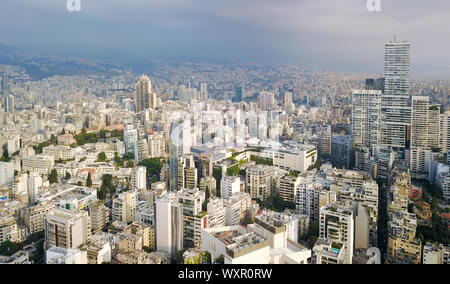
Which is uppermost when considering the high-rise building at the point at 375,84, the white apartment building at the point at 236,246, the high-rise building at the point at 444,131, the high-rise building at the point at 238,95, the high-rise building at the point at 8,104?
the high-rise building at the point at 375,84

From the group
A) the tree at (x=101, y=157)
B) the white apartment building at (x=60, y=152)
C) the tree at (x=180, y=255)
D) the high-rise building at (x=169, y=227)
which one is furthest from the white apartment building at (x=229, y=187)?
the white apartment building at (x=60, y=152)

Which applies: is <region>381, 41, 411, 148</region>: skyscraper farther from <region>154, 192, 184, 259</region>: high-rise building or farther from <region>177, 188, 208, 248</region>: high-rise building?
<region>154, 192, 184, 259</region>: high-rise building

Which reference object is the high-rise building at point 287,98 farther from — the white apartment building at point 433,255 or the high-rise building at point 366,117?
the white apartment building at point 433,255

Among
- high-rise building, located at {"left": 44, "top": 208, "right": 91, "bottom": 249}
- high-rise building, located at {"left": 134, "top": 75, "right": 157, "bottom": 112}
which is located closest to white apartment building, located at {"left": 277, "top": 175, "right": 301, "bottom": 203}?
high-rise building, located at {"left": 44, "top": 208, "right": 91, "bottom": 249}
